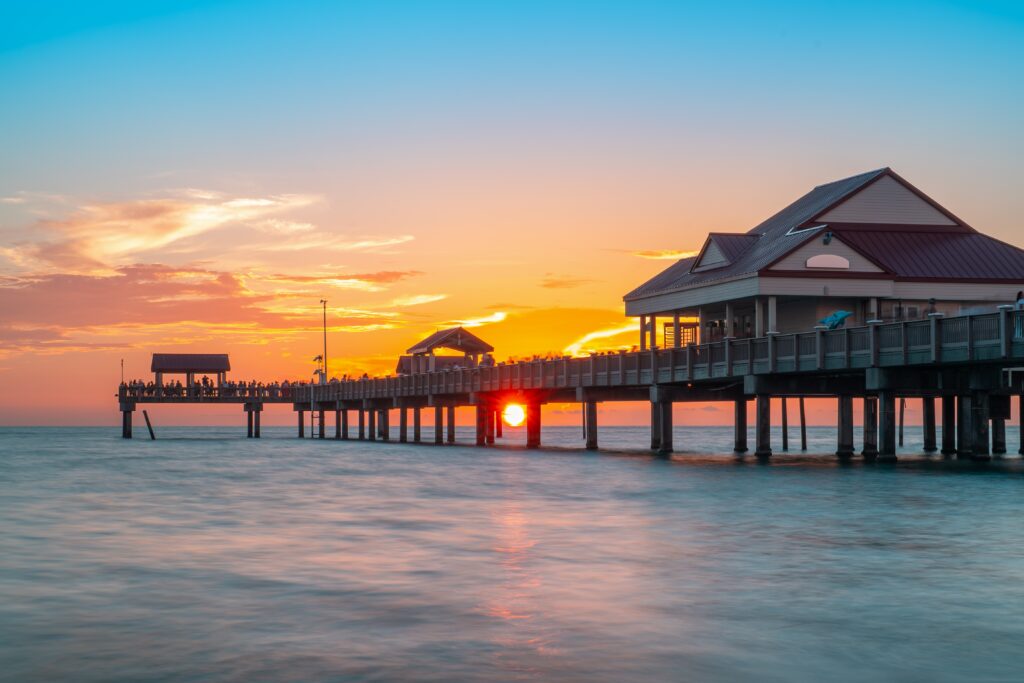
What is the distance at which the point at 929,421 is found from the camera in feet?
225

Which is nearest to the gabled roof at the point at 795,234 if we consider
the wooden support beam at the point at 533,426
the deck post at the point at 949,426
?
the deck post at the point at 949,426

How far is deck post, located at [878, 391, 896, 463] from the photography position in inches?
1740

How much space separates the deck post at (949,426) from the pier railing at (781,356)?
15108 millimetres

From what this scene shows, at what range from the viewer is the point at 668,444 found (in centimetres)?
6456

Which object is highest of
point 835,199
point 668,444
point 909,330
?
point 835,199

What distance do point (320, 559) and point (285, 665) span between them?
8.69 metres

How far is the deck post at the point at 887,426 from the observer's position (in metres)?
44.2

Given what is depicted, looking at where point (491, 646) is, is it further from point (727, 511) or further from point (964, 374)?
point (964, 374)

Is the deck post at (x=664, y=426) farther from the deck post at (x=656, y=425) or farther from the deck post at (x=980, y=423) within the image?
the deck post at (x=980, y=423)

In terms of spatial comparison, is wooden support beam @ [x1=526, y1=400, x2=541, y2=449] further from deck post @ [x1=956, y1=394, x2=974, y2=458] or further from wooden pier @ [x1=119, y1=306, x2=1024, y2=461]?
deck post @ [x1=956, y1=394, x2=974, y2=458]

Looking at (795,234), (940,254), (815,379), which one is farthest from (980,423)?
(795,234)

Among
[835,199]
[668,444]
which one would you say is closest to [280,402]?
[668,444]

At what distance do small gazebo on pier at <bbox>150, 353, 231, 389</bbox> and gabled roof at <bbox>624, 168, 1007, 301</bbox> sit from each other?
71.2 metres

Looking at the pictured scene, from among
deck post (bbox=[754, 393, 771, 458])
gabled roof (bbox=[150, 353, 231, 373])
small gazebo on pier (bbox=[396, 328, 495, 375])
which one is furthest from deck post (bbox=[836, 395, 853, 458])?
gabled roof (bbox=[150, 353, 231, 373])
